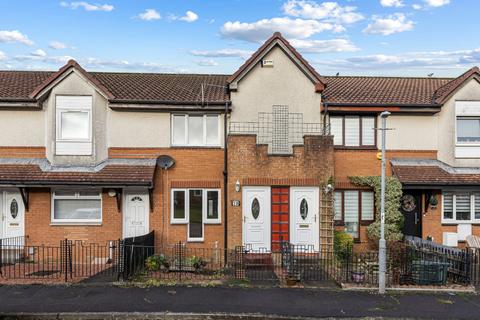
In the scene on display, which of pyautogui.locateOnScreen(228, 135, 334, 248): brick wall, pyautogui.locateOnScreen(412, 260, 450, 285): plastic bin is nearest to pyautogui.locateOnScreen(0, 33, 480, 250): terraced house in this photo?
pyautogui.locateOnScreen(228, 135, 334, 248): brick wall

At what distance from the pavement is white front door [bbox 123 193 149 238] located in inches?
181

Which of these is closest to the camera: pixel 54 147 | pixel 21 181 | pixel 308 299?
pixel 308 299

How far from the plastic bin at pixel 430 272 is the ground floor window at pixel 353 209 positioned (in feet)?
14.9

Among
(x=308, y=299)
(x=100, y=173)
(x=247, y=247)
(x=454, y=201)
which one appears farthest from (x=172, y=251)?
(x=454, y=201)

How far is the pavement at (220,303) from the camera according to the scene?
10.1 m

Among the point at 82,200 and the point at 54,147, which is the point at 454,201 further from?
the point at 54,147

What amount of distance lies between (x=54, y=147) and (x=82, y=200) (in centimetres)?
219

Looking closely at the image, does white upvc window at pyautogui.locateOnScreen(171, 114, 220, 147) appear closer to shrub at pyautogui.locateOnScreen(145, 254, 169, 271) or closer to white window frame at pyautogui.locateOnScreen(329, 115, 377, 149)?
white window frame at pyautogui.locateOnScreen(329, 115, 377, 149)

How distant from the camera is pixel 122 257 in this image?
1276 cm

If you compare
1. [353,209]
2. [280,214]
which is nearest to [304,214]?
[280,214]

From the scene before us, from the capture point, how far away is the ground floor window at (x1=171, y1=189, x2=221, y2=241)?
1686cm

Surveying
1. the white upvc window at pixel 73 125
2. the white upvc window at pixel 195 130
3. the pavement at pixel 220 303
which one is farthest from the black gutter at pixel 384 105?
the white upvc window at pixel 73 125

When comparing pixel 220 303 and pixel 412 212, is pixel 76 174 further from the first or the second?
pixel 412 212

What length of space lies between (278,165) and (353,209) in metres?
3.51
